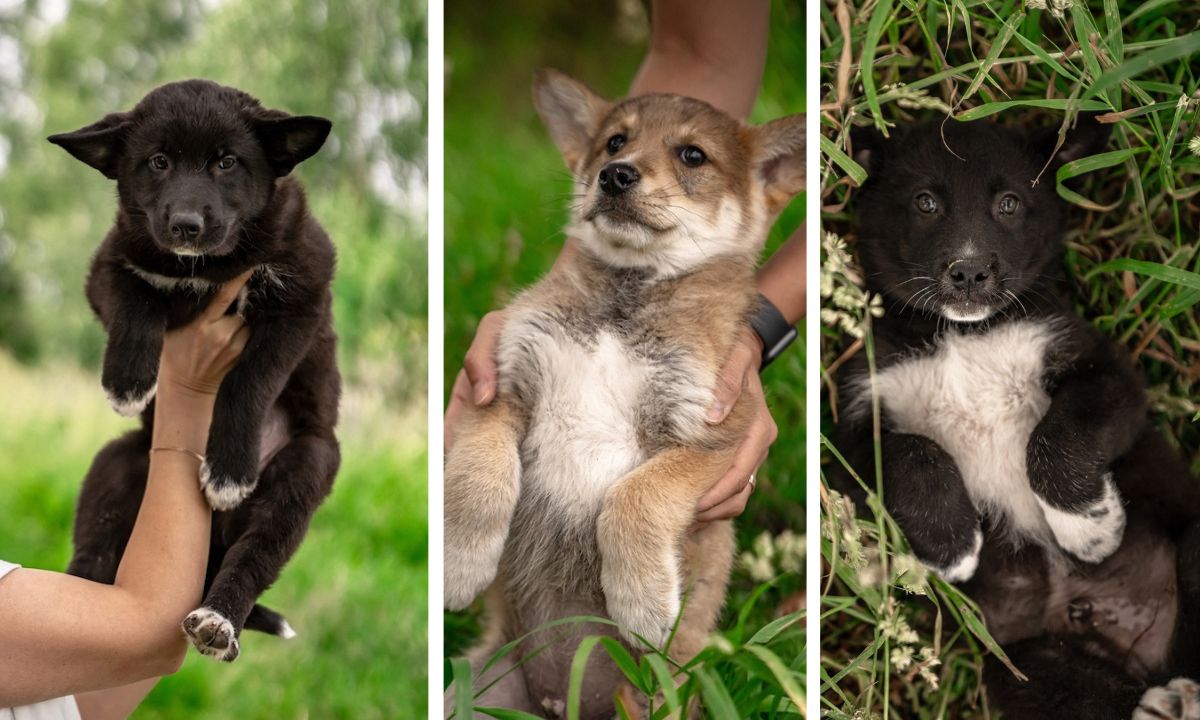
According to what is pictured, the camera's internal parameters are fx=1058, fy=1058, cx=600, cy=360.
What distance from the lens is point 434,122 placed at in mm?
2080

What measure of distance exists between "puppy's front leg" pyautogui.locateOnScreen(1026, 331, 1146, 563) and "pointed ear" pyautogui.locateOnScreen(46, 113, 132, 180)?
1.78 metres

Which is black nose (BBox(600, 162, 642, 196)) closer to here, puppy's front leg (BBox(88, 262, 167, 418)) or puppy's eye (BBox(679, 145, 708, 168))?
puppy's eye (BBox(679, 145, 708, 168))

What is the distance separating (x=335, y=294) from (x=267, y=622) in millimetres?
637

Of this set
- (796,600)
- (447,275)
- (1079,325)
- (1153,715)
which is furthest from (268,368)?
(1153,715)

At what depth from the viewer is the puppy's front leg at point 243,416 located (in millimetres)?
1790

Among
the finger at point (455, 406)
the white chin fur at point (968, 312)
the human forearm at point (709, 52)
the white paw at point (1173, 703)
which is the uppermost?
the human forearm at point (709, 52)

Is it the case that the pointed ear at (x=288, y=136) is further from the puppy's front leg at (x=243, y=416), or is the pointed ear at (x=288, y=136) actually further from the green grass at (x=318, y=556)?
the green grass at (x=318, y=556)

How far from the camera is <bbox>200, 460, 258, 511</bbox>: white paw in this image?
179 centimetres

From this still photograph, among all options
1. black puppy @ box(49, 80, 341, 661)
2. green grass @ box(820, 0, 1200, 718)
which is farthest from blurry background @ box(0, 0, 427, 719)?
green grass @ box(820, 0, 1200, 718)

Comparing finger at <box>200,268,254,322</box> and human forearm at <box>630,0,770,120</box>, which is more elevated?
human forearm at <box>630,0,770,120</box>

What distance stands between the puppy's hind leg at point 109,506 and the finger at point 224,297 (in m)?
0.26

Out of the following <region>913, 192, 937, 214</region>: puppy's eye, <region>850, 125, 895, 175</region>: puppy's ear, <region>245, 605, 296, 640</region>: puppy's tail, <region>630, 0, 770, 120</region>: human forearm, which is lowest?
<region>245, 605, 296, 640</region>: puppy's tail

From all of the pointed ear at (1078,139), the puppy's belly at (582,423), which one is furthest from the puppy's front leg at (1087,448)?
the puppy's belly at (582,423)

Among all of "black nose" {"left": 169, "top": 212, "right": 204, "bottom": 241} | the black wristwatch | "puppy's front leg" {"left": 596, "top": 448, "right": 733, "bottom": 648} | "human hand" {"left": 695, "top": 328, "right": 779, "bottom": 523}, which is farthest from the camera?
the black wristwatch
